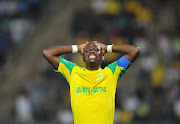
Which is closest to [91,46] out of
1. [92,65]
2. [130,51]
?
[92,65]

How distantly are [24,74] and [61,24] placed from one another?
273cm

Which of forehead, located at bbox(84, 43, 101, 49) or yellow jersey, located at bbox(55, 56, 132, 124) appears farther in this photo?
forehead, located at bbox(84, 43, 101, 49)

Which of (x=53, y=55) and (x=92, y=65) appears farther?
(x=53, y=55)

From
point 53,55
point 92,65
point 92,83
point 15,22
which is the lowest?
point 15,22

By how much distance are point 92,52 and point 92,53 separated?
0.01 m

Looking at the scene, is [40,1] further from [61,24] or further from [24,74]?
[24,74]

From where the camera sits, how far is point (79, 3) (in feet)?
62.2

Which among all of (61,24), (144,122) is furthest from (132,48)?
(61,24)

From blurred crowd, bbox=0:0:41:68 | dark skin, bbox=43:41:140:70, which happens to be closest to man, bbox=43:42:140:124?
dark skin, bbox=43:41:140:70

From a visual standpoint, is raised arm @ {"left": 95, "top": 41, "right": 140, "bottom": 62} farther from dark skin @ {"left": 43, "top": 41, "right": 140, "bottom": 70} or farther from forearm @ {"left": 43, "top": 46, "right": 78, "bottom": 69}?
forearm @ {"left": 43, "top": 46, "right": 78, "bottom": 69}

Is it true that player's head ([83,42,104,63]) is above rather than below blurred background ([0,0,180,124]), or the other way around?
above

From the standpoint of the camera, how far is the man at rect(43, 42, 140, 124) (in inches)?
229

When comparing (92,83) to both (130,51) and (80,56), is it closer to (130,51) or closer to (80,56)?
(130,51)

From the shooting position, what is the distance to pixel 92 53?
19.5 ft
